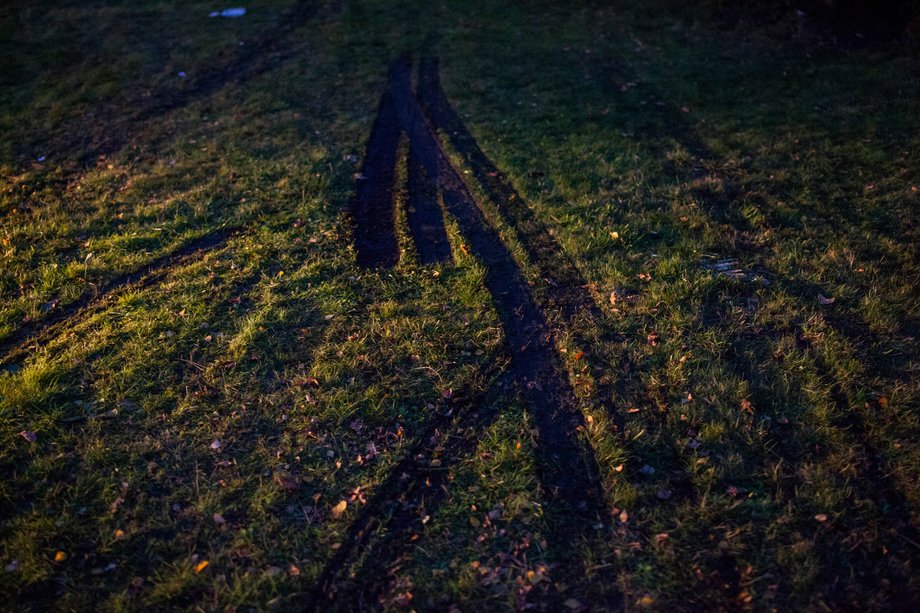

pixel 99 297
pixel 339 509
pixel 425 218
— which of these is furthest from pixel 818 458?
pixel 99 297

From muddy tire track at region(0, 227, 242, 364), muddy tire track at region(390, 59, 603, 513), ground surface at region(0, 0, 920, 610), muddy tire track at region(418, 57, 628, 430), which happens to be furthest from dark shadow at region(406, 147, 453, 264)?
muddy tire track at region(0, 227, 242, 364)

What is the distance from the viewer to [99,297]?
650cm

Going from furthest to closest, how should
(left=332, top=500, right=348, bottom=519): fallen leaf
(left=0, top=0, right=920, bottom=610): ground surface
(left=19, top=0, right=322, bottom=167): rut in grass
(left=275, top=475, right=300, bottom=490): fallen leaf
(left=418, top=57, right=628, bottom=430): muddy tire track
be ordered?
→ (left=19, top=0, right=322, bottom=167): rut in grass
(left=418, top=57, right=628, bottom=430): muddy tire track
(left=275, top=475, right=300, bottom=490): fallen leaf
(left=332, top=500, right=348, bottom=519): fallen leaf
(left=0, top=0, right=920, bottom=610): ground surface

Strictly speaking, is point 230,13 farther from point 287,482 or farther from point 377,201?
point 287,482

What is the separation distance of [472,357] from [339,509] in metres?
1.93

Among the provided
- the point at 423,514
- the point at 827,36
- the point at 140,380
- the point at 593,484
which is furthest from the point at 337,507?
the point at 827,36

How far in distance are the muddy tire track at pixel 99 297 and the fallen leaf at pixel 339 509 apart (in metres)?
3.77

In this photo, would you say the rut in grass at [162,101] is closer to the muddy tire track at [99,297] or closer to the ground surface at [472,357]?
the ground surface at [472,357]

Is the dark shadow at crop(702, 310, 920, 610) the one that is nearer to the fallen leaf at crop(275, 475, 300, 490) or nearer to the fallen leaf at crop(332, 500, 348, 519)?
the fallen leaf at crop(332, 500, 348, 519)

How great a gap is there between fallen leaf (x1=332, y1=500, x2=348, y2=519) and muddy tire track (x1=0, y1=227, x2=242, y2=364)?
377cm

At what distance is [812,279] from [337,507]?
5.50m

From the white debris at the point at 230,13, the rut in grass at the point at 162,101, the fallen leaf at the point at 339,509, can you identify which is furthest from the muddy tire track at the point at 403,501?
the white debris at the point at 230,13

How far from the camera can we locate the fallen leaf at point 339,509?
438 centimetres

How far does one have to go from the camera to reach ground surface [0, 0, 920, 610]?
4.07 meters
